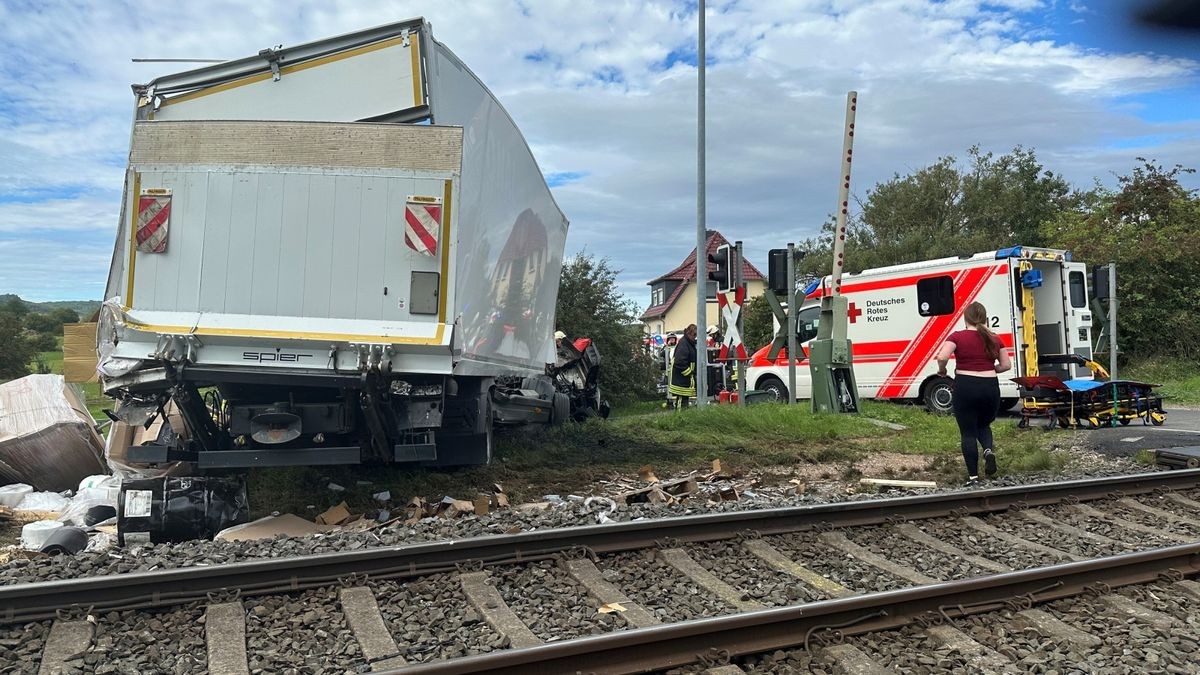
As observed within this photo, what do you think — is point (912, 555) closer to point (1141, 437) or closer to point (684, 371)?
point (1141, 437)

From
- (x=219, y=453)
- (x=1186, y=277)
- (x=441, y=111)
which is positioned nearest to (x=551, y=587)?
(x=219, y=453)

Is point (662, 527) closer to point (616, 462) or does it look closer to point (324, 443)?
point (324, 443)

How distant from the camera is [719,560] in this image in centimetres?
511

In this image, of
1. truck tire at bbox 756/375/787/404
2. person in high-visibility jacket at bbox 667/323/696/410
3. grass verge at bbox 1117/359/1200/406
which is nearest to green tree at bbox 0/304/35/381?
person in high-visibility jacket at bbox 667/323/696/410

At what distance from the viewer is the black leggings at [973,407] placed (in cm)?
798

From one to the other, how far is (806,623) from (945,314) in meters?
12.0

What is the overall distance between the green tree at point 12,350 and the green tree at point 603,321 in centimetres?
1197

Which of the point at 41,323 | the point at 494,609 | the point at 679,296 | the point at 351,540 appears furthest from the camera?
the point at 679,296

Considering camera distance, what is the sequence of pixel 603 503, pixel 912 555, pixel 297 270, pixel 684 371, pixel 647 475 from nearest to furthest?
pixel 912 555 → pixel 297 270 → pixel 603 503 → pixel 647 475 → pixel 684 371

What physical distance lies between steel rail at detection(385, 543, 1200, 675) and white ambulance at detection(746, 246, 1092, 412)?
8.43 m

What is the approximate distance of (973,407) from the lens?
8.01 meters

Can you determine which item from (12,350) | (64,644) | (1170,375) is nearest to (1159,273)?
(1170,375)

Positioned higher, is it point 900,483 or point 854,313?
point 854,313

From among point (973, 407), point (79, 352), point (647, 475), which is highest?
point (79, 352)
